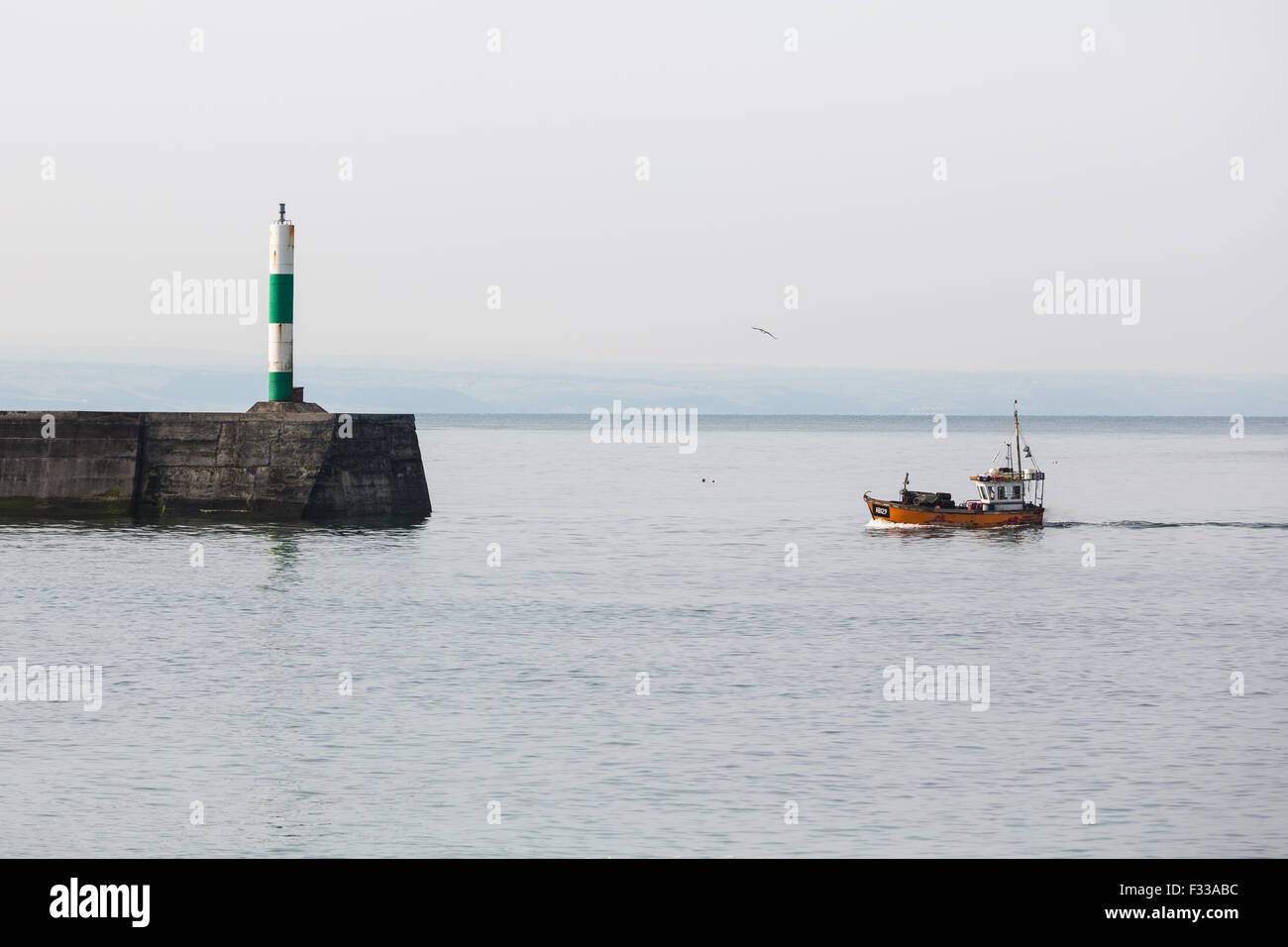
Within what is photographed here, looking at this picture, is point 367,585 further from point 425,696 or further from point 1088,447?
point 1088,447

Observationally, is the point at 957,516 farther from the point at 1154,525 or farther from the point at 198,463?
the point at 198,463

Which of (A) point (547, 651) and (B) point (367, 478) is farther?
(B) point (367, 478)

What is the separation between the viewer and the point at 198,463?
46.7m

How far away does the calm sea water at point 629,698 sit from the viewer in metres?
15.1

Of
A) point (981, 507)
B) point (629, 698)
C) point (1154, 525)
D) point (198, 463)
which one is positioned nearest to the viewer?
point (629, 698)

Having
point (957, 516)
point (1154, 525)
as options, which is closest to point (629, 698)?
point (957, 516)

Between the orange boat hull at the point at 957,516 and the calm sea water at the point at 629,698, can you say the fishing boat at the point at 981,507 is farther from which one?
the calm sea water at the point at 629,698

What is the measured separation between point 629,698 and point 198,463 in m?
28.8

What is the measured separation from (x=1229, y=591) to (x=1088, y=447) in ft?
464

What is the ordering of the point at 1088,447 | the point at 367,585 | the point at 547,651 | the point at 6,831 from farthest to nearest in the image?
the point at 1088,447 → the point at 367,585 → the point at 547,651 → the point at 6,831

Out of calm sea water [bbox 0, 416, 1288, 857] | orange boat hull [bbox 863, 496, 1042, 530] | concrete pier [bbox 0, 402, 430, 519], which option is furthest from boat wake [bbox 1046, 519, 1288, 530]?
concrete pier [bbox 0, 402, 430, 519]
